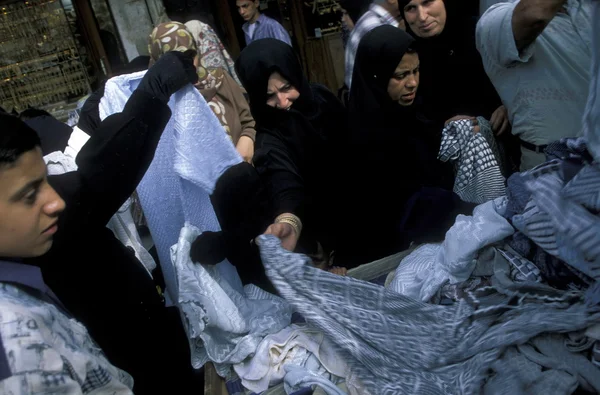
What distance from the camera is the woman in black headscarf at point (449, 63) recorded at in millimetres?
2553

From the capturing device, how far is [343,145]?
2.36 m

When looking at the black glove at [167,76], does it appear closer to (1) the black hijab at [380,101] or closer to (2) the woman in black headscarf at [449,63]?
(1) the black hijab at [380,101]

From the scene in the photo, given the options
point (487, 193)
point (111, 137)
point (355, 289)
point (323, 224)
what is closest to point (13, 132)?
point (111, 137)

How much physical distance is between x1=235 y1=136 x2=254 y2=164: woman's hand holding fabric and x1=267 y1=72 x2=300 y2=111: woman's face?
24.9 inches

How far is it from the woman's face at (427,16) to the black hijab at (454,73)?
37 mm

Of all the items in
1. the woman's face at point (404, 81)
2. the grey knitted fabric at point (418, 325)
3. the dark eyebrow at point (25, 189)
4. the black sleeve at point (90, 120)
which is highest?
the dark eyebrow at point (25, 189)

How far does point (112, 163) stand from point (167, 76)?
414mm

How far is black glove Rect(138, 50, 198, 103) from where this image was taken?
1755mm

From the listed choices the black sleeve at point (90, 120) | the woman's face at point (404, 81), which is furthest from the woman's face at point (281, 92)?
the black sleeve at point (90, 120)

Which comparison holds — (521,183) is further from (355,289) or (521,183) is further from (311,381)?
(311,381)

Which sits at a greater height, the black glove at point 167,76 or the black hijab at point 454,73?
the black glove at point 167,76

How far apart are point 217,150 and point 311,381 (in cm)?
104

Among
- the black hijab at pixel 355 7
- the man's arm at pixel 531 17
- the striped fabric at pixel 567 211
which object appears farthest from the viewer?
the black hijab at pixel 355 7

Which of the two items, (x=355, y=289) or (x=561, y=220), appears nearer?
(x=561, y=220)
